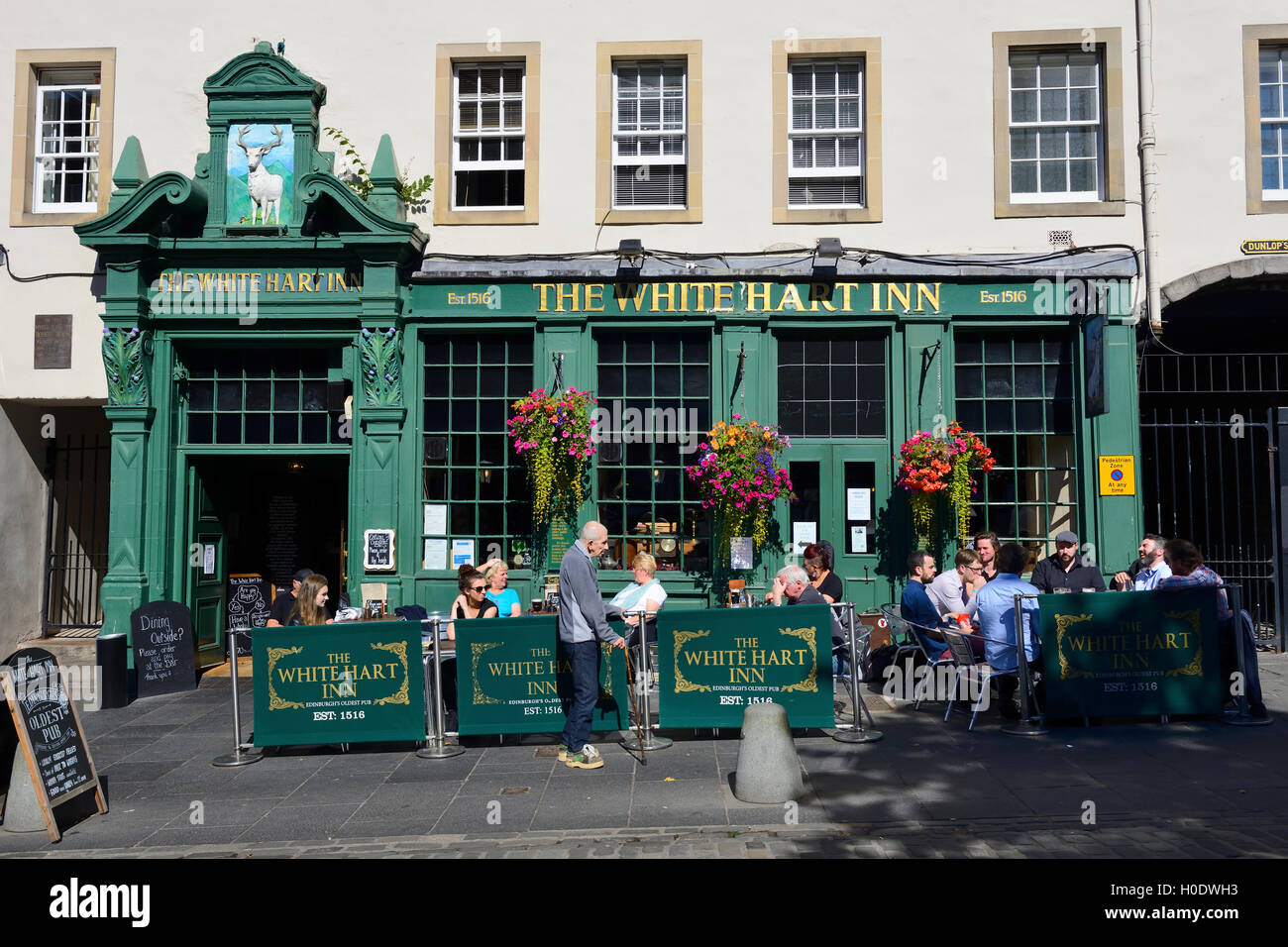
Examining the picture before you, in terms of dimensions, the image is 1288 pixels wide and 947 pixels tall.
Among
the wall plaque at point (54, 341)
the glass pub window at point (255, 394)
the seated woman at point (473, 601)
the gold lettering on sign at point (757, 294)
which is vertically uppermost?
the gold lettering on sign at point (757, 294)

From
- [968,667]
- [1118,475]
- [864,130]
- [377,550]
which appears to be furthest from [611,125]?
[968,667]

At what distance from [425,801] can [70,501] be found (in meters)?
10.1

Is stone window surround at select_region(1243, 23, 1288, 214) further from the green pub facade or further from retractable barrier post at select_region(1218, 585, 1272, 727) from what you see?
retractable barrier post at select_region(1218, 585, 1272, 727)

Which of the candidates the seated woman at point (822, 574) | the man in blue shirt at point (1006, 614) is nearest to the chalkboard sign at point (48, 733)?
the seated woman at point (822, 574)

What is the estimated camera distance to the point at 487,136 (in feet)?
42.3

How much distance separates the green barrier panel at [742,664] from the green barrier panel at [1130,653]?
6.67ft

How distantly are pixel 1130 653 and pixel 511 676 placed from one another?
17.6 feet

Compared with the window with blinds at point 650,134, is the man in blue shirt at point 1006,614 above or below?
below

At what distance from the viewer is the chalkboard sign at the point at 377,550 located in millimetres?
12195

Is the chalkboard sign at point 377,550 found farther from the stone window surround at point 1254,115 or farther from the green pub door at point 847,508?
the stone window surround at point 1254,115

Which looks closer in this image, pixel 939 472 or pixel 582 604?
pixel 582 604

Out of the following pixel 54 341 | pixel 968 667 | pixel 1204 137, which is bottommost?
pixel 968 667

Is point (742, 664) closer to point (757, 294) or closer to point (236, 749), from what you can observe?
point (236, 749)
